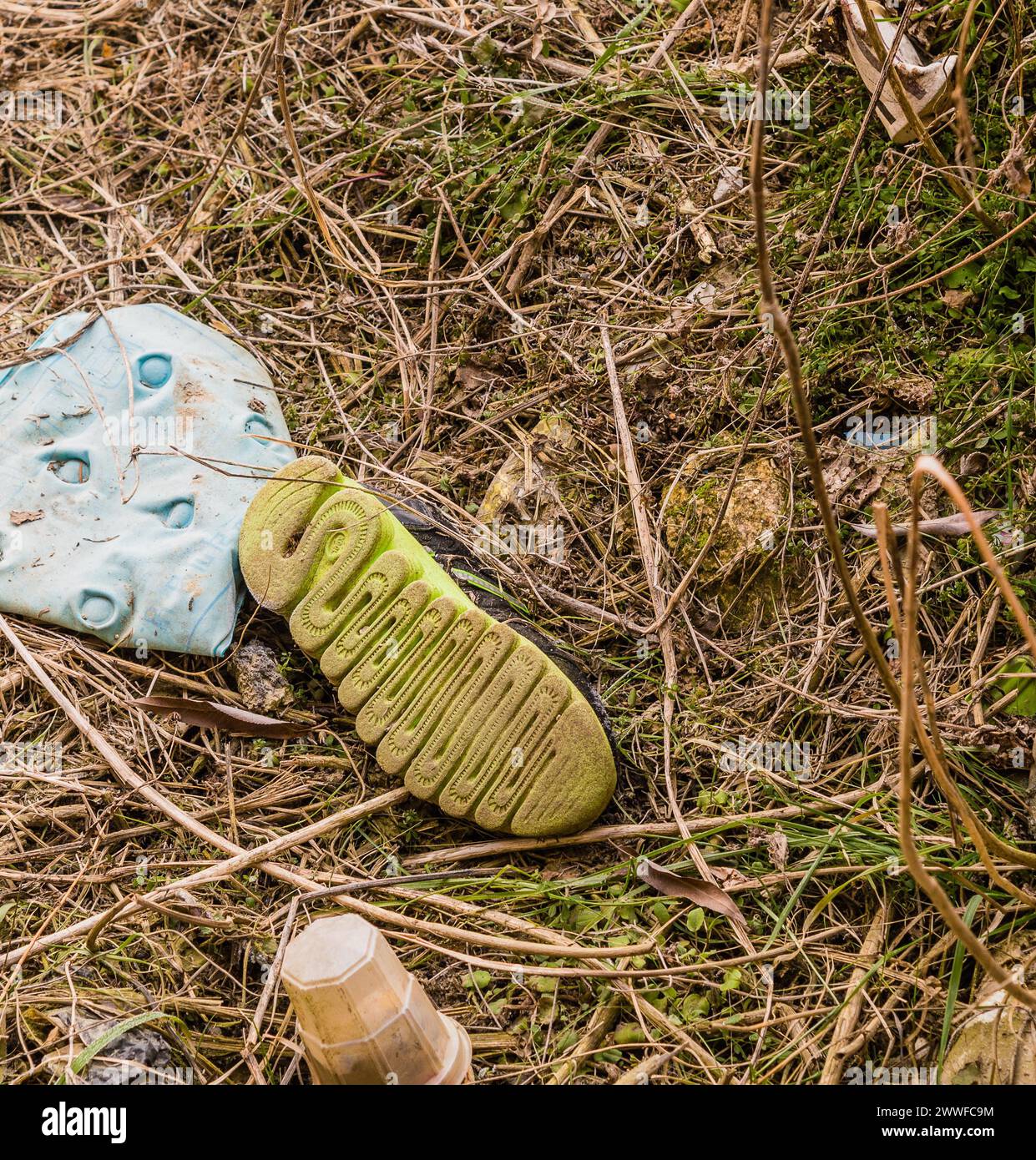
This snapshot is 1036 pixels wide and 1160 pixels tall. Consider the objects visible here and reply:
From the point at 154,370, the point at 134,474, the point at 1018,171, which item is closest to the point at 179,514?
the point at 134,474

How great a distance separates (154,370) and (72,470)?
0.33m

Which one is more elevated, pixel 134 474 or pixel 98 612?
pixel 134 474

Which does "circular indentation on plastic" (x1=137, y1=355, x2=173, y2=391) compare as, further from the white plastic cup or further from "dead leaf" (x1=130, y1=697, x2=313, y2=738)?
the white plastic cup

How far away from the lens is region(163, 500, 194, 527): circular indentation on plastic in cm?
251

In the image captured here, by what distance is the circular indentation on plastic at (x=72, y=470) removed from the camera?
2.59 meters

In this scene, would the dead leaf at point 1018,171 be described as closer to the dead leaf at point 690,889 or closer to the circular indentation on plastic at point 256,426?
the dead leaf at point 690,889

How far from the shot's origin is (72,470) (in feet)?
8.52

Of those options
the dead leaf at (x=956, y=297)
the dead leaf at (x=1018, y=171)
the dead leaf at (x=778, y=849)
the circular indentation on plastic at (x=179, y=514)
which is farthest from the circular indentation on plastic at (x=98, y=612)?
the dead leaf at (x=1018, y=171)

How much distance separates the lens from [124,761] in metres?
2.29

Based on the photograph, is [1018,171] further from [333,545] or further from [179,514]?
[179,514]

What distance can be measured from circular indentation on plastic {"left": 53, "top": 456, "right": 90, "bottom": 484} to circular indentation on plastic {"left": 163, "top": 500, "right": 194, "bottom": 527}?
257 mm

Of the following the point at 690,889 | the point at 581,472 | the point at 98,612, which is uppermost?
the point at 581,472

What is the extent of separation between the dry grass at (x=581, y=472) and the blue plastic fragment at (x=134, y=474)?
10 centimetres

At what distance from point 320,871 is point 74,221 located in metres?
2.16
